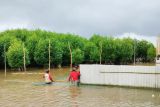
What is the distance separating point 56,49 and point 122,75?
1749 inches

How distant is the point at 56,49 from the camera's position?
68.9 metres

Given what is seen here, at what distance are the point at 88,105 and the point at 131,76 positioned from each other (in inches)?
303

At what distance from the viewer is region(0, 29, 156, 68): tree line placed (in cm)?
6267

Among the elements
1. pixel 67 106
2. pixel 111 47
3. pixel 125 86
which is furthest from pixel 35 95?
pixel 111 47

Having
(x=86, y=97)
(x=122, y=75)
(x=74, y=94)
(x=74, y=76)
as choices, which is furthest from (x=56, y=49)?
(x=86, y=97)

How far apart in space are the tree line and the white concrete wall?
35189 mm

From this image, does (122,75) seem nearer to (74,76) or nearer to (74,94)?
(74,76)

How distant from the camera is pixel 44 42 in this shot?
2667 inches

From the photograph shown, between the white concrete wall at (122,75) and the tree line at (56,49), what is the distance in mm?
35189

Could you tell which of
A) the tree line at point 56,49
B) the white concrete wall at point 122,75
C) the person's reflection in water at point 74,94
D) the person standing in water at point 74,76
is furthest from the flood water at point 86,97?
the tree line at point 56,49

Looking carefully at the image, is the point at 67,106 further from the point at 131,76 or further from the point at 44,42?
the point at 44,42

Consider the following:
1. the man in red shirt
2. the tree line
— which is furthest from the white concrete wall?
the tree line

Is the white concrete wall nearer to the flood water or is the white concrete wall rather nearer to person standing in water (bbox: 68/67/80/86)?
person standing in water (bbox: 68/67/80/86)

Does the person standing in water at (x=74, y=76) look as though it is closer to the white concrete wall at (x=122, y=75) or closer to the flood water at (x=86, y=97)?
the white concrete wall at (x=122, y=75)
